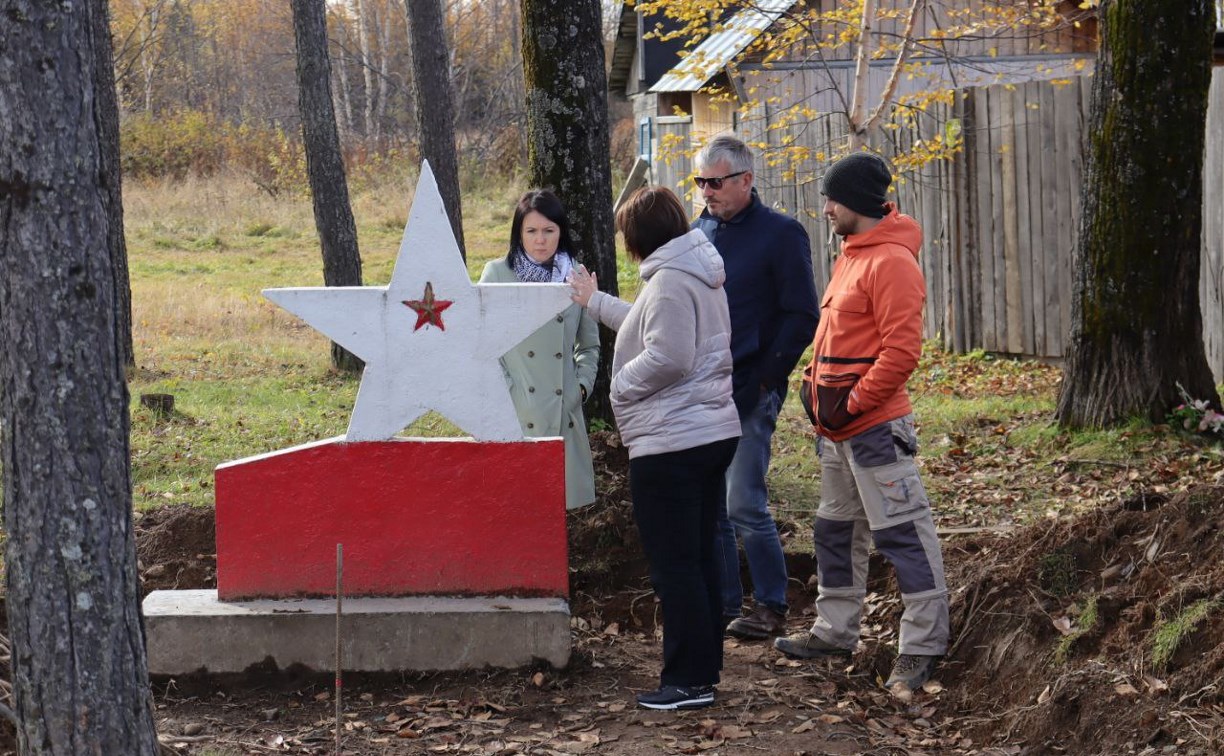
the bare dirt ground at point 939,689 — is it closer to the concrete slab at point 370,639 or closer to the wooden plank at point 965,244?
the concrete slab at point 370,639

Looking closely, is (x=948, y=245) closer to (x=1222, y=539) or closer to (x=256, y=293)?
(x=1222, y=539)

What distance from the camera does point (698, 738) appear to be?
4.48 meters

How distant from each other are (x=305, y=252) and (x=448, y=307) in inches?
680

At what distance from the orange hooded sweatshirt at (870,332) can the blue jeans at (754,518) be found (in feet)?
1.10

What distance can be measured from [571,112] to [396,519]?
267 centimetres

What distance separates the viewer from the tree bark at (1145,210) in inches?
289

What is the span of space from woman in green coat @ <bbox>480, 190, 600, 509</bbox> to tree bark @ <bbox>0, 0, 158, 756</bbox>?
2614 mm

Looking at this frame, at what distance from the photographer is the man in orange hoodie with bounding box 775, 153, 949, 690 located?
4707 millimetres

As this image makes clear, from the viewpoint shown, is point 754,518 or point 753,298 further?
point 754,518

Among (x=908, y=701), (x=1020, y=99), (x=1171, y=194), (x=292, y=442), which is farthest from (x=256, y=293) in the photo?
(x=908, y=701)

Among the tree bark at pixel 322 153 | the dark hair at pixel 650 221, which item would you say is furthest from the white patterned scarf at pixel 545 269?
the tree bark at pixel 322 153

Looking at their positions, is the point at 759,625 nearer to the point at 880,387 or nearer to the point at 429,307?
the point at 880,387

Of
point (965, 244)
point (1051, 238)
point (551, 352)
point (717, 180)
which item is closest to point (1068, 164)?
point (1051, 238)

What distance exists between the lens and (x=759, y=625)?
18.2 feet
